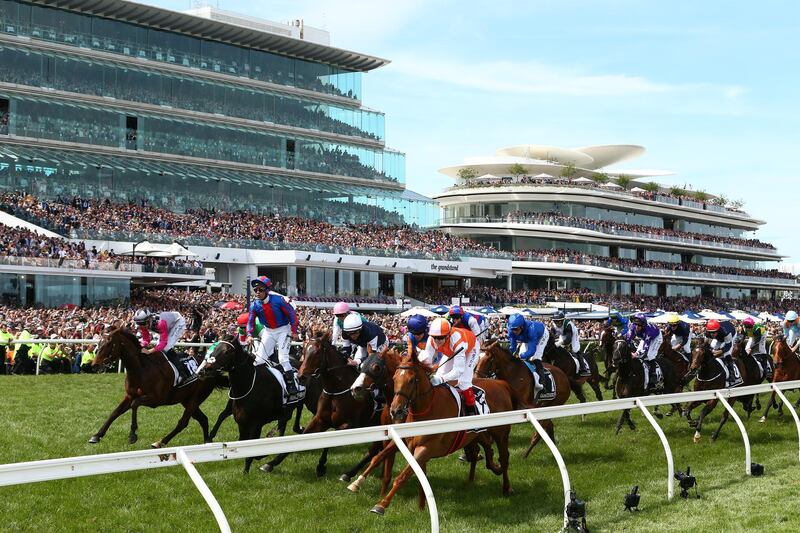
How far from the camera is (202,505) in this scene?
755 centimetres

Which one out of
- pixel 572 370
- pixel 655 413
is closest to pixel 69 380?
pixel 572 370

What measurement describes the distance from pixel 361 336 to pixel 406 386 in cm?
267

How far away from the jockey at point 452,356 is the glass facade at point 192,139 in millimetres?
38695

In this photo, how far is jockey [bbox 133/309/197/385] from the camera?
10.5 m

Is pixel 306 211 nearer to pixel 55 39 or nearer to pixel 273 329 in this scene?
pixel 55 39

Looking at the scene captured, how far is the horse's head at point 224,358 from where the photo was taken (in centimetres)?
893

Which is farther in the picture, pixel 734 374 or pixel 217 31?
pixel 217 31

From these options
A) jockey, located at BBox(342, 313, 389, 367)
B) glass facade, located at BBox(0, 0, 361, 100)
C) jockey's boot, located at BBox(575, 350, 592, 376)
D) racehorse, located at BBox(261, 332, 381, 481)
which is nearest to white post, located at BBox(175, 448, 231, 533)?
racehorse, located at BBox(261, 332, 381, 481)

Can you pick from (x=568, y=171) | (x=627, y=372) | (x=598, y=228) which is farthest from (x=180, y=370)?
(x=568, y=171)

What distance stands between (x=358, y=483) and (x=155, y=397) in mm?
3557

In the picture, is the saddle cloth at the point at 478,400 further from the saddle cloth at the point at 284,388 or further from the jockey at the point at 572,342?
the jockey at the point at 572,342

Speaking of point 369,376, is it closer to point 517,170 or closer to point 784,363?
point 784,363

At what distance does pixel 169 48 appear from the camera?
47.7 meters

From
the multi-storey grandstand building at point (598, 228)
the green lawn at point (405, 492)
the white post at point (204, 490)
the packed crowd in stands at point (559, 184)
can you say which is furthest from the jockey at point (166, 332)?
the packed crowd in stands at point (559, 184)
